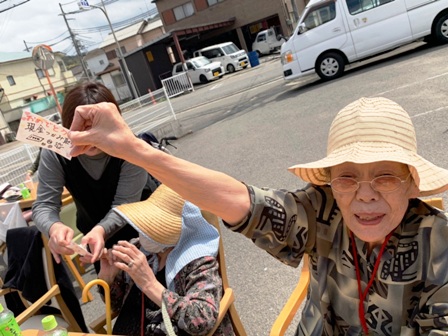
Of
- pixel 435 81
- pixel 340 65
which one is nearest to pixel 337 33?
pixel 340 65

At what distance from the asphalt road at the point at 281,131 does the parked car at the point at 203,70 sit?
984cm

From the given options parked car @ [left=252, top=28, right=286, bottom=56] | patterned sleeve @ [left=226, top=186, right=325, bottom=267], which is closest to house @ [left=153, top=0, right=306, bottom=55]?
parked car @ [left=252, top=28, right=286, bottom=56]

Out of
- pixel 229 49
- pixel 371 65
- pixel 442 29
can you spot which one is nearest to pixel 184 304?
pixel 442 29

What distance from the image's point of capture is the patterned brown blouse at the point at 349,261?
3.32ft

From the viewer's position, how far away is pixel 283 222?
3.86ft

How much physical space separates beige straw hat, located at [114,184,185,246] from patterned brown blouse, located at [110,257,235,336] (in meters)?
0.15

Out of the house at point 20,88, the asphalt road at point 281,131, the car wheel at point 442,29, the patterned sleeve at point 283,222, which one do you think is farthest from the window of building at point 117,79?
the patterned sleeve at point 283,222

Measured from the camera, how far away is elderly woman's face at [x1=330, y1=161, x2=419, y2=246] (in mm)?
1055

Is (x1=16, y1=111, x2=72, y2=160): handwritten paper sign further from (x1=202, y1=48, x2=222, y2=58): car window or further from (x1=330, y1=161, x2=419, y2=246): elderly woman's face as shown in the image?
(x1=202, y1=48, x2=222, y2=58): car window

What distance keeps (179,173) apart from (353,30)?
819 cm

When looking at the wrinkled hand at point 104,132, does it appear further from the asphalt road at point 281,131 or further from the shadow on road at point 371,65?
the shadow on road at point 371,65

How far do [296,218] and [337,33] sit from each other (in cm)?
805

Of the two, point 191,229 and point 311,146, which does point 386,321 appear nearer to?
point 191,229

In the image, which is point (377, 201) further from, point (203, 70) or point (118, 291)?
point (203, 70)
